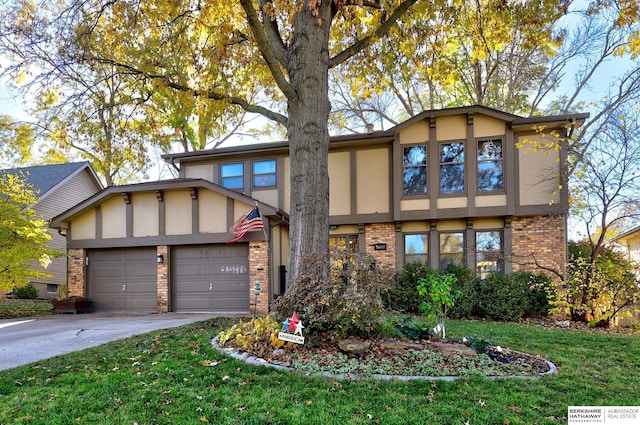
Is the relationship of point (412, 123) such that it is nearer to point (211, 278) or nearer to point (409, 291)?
point (409, 291)

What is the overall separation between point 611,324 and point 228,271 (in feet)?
33.9

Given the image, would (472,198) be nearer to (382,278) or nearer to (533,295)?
(533,295)

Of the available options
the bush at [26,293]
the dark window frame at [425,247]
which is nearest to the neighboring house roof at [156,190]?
the dark window frame at [425,247]

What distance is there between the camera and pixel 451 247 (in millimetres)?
12367

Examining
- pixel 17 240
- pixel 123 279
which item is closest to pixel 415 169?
pixel 123 279

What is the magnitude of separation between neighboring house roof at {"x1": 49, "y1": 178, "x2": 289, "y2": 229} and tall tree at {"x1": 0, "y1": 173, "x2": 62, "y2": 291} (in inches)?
33.5

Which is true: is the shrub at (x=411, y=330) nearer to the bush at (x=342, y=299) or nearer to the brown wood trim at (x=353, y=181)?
the bush at (x=342, y=299)

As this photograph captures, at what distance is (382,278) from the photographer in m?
5.59

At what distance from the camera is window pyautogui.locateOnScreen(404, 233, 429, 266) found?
12500 mm

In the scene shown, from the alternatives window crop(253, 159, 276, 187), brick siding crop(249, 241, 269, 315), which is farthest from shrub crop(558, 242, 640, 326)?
window crop(253, 159, 276, 187)

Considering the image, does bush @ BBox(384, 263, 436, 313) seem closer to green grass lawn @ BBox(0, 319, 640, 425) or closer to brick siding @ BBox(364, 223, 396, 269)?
brick siding @ BBox(364, 223, 396, 269)

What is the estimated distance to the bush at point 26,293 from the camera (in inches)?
688

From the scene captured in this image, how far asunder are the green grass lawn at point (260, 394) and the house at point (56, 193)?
16543mm

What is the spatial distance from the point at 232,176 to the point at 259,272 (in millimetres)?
4157
